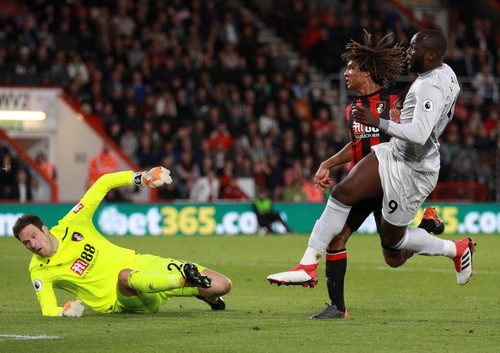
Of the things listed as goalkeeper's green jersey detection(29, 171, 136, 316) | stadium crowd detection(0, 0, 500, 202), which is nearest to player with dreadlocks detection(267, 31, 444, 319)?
goalkeeper's green jersey detection(29, 171, 136, 316)

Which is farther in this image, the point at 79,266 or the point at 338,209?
the point at 79,266

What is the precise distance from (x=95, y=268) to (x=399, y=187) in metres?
2.49

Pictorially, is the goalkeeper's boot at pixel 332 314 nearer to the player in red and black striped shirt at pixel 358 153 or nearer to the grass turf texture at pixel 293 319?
the player in red and black striped shirt at pixel 358 153

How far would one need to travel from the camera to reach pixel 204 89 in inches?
1032

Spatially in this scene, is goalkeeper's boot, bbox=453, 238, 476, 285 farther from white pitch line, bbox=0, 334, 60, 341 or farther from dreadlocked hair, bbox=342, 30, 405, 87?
white pitch line, bbox=0, 334, 60, 341

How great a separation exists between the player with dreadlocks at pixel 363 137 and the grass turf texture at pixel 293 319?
1.28ft

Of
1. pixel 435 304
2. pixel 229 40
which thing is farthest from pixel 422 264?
pixel 229 40

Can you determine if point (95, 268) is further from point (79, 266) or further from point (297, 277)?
point (297, 277)

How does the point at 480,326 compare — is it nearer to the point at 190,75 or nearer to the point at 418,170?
the point at 418,170

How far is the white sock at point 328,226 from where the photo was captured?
9000mm

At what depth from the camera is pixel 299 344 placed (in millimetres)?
7523

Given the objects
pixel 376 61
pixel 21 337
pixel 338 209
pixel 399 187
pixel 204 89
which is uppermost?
pixel 376 61

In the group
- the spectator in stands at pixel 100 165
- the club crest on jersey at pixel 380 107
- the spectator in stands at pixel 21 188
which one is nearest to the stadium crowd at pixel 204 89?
the spectator in stands at pixel 100 165

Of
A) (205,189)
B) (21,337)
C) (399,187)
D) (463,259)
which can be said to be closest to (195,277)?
(21,337)
